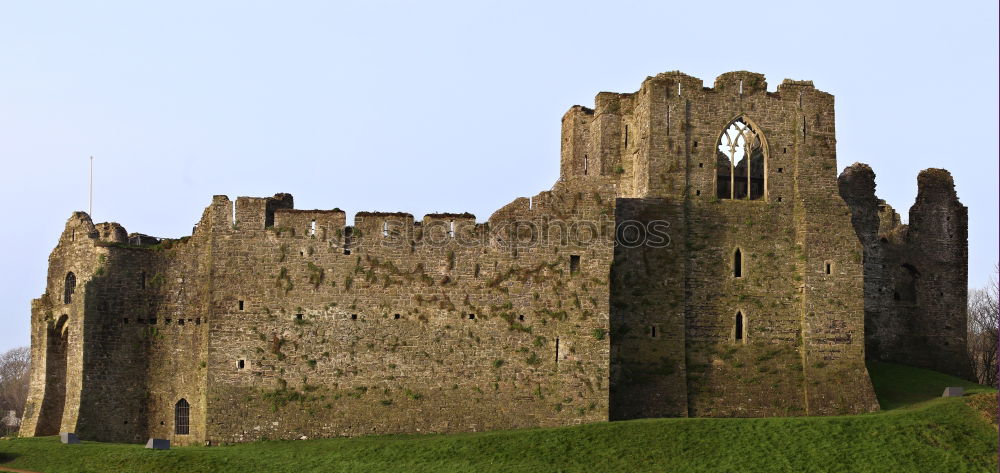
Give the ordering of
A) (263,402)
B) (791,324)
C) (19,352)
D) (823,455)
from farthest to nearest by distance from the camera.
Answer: (19,352)
(791,324)
(263,402)
(823,455)

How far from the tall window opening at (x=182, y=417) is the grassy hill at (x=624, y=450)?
3.23 metres

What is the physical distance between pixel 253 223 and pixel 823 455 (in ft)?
65.1

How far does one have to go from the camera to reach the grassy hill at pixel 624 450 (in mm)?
43656

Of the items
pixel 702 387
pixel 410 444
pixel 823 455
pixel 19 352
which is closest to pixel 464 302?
pixel 410 444

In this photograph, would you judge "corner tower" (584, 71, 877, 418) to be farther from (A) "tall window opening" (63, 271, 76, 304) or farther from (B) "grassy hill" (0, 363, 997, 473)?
(A) "tall window opening" (63, 271, 76, 304)

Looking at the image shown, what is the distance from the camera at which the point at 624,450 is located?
4466 cm

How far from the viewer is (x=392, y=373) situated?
4878 centimetres

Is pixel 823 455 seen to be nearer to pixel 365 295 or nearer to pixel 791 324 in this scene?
pixel 791 324

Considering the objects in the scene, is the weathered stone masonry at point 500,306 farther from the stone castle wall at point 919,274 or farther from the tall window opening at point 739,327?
the stone castle wall at point 919,274

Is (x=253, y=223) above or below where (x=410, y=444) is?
above

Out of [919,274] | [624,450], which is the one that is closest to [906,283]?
[919,274]

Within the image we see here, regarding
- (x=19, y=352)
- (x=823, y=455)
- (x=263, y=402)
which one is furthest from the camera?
(x=19, y=352)

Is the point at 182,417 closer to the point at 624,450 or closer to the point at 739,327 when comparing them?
the point at 624,450

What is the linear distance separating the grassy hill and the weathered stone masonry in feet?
6.48
